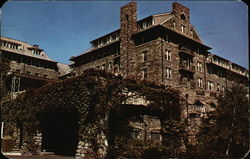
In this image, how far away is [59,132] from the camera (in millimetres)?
23375

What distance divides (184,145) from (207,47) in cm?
2694

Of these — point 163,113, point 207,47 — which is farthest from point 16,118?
point 207,47

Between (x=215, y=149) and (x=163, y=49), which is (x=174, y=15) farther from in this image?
(x=215, y=149)

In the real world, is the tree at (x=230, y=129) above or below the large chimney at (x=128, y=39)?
below

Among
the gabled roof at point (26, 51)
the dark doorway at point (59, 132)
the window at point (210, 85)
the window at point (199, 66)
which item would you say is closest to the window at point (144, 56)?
the window at point (199, 66)

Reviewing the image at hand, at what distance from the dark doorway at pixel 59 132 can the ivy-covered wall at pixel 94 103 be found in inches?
29.4

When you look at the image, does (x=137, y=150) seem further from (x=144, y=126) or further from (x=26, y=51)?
(x=26, y=51)

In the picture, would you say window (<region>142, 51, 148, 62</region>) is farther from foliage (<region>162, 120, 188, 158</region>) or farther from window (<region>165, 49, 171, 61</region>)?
foliage (<region>162, 120, 188, 158</region>)

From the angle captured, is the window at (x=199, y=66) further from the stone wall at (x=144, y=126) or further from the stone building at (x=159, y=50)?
the stone wall at (x=144, y=126)

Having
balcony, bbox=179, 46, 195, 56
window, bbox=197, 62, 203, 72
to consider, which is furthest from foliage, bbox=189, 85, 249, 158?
window, bbox=197, 62, 203, 72

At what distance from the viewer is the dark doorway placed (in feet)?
68.9

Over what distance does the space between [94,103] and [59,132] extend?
352 inches

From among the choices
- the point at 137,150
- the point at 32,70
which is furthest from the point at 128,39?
the point at 137,150

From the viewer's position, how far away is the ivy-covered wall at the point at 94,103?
15.8m
